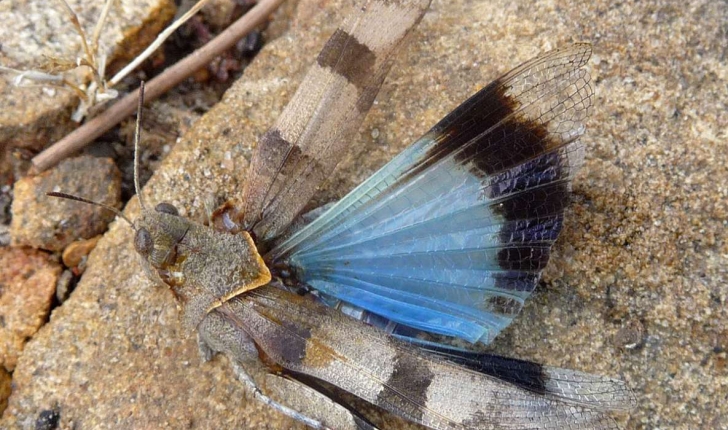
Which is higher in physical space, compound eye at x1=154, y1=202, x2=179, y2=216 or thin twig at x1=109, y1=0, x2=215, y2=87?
thin twig at x1=109, y1=0, x2=215, y2=87

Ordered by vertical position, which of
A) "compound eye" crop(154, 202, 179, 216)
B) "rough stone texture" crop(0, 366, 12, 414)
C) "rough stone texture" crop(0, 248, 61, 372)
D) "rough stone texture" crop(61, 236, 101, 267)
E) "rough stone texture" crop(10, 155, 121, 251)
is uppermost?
"compound eye" crop(154, 202, 179, 216)

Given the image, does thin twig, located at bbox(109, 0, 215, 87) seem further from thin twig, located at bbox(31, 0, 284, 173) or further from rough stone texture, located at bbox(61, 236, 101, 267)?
rough stone texture, located at bbox(61, 236, 101, 267)

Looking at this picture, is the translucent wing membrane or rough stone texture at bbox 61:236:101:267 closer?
the translucent wing membrane

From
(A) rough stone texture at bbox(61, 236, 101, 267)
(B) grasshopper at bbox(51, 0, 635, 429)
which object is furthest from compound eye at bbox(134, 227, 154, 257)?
(A) rough stone texture at bbox(61, 236, 101, 267)

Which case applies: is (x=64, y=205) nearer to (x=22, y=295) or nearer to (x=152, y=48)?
(x=22, y=295)

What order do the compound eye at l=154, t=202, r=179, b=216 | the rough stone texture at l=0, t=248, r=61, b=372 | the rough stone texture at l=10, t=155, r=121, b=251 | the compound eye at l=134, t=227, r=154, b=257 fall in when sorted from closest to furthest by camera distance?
1. the compound eye at l=134, t=227, r=154, b=257
2. the compound eye at l=154, t=202, r=179, b=216
3. the rough stone texture at l=0, t=248, r=61, b=372
4. the rough stone texture at l=10, t=155, r=121, b=251

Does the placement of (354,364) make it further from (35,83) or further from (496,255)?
(35,83)

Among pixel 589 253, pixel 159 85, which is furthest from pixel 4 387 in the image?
pixel 589 253

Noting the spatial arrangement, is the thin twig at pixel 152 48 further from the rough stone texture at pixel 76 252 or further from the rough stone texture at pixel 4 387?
the rough stone texture at pixel 4 387
